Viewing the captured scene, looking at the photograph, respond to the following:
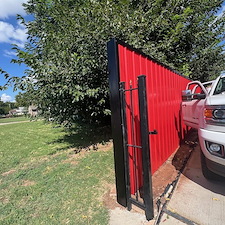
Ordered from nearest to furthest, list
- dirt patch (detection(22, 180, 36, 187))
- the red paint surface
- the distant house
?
the red paint surface, dirt patch (detection(22, 180, 36, 187)), the distant house

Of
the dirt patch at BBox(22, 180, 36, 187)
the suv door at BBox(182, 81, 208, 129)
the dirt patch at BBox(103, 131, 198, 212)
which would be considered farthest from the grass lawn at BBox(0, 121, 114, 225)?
the suv door at BBox(182, 81, 208, 129)

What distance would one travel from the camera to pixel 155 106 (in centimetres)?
334

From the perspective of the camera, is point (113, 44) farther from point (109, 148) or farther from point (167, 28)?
point (167, 28)

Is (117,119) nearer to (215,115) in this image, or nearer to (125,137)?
(125,137)

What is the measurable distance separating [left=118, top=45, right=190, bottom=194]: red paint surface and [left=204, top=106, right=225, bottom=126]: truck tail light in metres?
0.99

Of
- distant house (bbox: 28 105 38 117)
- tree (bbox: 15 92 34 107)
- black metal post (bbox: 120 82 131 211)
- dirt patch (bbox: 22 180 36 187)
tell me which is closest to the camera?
black metal post (bbox: 120 82 131 211)

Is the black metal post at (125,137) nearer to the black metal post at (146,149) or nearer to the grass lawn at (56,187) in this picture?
the black metal post at (146,149)

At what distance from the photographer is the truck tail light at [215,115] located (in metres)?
2.04

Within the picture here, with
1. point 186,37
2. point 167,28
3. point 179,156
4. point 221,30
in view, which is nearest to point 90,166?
point 179,156

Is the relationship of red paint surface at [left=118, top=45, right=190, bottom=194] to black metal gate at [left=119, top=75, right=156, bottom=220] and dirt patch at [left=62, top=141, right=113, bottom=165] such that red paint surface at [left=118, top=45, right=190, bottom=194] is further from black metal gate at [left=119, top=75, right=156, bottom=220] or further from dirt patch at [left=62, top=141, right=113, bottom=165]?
dirt patch at [left=62, top=141, right=113, bottom=165]

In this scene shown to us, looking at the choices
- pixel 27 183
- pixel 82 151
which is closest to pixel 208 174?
pixel 27 183

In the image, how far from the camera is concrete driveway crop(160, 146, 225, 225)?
6.55 feet

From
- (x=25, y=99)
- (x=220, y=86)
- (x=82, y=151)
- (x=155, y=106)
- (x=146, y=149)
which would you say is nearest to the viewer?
(x=146, y=149)

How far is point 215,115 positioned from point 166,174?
1662 millimetres
